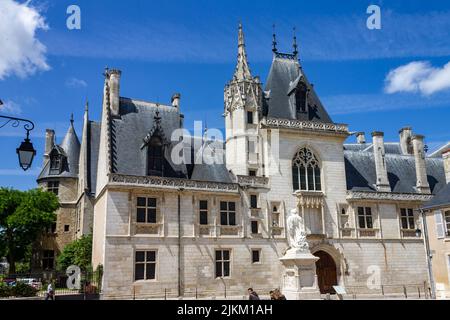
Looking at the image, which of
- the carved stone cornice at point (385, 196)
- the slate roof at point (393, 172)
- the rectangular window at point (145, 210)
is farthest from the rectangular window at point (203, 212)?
the slate roof at point (393, 172)

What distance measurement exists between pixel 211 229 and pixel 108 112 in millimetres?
9782

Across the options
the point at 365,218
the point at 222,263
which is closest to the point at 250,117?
the point at 222,263

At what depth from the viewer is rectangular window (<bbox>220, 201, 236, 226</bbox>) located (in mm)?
26103

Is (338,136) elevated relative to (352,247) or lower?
elevated

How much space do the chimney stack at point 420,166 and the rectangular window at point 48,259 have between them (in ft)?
95.3

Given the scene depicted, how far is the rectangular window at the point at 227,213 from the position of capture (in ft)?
85.6

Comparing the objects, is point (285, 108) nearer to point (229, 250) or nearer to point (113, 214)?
point (229, 250)

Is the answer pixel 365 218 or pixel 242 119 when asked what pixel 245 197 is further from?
pixel 365 218

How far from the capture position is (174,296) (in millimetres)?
23766

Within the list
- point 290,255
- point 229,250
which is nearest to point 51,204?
point 229,250

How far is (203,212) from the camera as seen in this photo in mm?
25734

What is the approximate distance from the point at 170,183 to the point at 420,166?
64.7 feet

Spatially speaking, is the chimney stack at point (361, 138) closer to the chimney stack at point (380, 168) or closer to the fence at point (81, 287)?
the chimney stack at point (380, 168)
